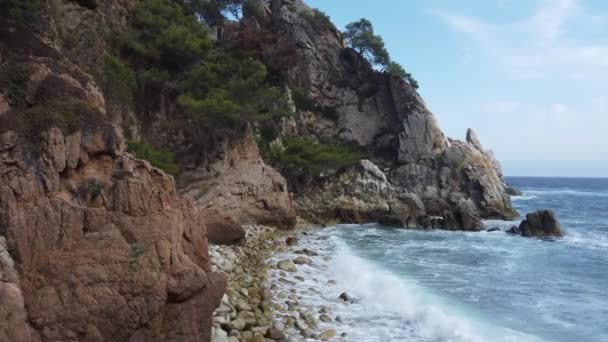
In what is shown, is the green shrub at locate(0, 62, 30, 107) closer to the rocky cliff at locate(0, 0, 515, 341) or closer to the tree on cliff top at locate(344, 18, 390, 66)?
the rocky cliff at locate(0, 0, 515, 341)

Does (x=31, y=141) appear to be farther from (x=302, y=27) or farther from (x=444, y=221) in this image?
(x=302, y=27)

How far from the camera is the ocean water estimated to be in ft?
32.8

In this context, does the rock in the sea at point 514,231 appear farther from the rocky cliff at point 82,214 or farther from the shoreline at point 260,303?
the rocky cliff at point 82,214

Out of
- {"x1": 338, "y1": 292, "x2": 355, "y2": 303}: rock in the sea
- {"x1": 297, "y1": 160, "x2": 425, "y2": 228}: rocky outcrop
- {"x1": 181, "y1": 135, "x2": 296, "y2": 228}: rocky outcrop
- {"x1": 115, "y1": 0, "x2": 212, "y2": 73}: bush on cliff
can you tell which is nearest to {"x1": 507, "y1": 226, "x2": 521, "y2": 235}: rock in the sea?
{"x1": 297, "y1": 160, "x2": 425, "y2": 228}: rocky outcrop

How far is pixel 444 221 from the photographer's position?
29391 mm

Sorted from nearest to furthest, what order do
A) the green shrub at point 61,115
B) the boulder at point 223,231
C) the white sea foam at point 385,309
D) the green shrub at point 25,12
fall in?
1. the green shrub at point 61,115
2. the white sea foam at point 385,309
3. the green shrub at point 25,12
4. the boulder at point 223,231

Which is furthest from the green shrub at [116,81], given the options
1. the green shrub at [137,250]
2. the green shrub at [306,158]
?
the green shrub at [137,250]

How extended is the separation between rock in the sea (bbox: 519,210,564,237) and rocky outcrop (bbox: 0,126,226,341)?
24.1m

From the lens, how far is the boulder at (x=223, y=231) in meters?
16.7

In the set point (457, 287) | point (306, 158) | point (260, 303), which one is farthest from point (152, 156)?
point (306, 158)

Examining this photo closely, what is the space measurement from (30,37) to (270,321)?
8.44 m

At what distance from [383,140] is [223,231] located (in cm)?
2697

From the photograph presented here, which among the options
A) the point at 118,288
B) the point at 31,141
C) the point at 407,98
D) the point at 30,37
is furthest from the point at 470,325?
the point at 407,98

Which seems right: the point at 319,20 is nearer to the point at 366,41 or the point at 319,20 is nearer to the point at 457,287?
the point at 366,41
